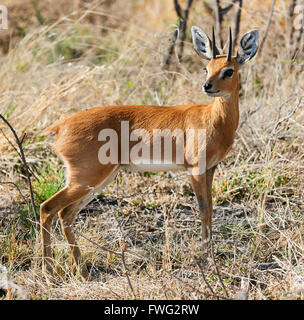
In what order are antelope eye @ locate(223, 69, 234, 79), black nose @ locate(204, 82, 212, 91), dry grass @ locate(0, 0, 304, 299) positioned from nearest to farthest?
dry grass @ locate(0, 0, 304, 299) → black nose @ locate(204, 82, 212, 91) → antelope eye @ locate(223, 69, 234, 79)

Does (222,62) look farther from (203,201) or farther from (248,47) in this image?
(203,201)

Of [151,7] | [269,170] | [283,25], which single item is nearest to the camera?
[269,170]

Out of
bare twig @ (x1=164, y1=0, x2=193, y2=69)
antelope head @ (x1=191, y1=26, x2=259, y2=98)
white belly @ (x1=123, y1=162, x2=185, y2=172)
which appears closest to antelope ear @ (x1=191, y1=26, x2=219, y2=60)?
antelope head @ (x1=191, y1=26, x2=259, y2=98)

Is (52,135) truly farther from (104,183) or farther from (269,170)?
(269,170)

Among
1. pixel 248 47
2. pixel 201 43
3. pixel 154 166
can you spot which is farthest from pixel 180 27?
pixel 154 166

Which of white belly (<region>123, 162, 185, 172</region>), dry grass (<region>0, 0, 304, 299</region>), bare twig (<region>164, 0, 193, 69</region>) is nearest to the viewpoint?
dry grass (<region>0, 0, 304, 299</region>)

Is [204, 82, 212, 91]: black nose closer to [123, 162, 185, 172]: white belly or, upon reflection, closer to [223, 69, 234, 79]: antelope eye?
[223, 69, 234, 79]: antelope eye

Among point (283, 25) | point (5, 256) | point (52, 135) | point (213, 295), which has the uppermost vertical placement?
point (283, 25)

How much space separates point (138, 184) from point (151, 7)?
23.7 feet

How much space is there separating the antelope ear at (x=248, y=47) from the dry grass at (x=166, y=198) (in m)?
1.35

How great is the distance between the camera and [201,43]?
5055mm

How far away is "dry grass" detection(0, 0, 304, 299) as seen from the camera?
14.4 ft

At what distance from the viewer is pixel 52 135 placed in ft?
16.0

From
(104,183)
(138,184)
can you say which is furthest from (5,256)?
(138,184)
